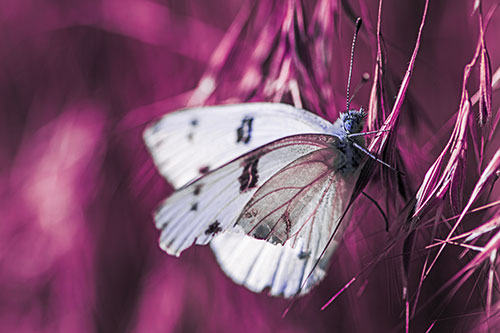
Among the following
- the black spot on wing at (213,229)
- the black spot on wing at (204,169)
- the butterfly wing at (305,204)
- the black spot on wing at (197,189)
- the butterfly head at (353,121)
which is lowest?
the butterfly wing at (305,204)

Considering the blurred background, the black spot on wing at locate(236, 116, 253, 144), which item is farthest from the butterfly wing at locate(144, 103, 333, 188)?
the blurred background

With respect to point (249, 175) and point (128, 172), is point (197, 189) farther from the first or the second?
point (128, 172)

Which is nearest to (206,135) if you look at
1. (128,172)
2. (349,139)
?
(349,139)

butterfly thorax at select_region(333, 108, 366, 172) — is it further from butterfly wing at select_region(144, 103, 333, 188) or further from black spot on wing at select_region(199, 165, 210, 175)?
black spot on wing at select_region(199, 165, 210, 175)

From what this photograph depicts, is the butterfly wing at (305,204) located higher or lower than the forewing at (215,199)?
lower

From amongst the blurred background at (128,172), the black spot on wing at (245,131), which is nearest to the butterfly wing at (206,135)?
the black spot on wing at (245,131)

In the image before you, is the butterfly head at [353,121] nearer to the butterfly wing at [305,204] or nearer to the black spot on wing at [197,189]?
the butterfly wing at [305,204]

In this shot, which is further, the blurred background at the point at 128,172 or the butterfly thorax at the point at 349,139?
the blurred background at the point at 128,172

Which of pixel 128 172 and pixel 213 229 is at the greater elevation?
pixel 128 172
